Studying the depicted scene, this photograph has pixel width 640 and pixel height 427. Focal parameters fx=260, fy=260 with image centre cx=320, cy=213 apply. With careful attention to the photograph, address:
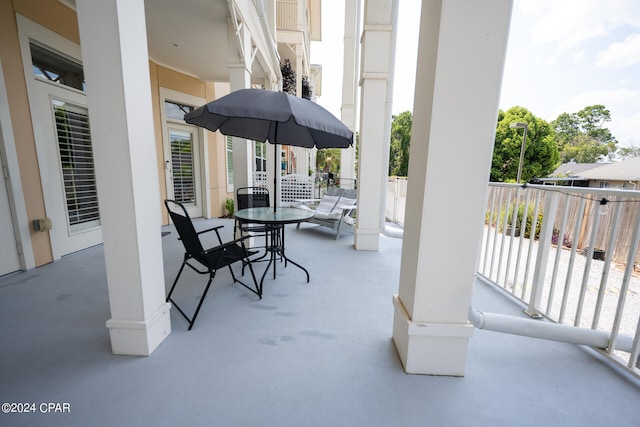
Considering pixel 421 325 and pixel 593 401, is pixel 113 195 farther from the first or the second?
pixel 593 401

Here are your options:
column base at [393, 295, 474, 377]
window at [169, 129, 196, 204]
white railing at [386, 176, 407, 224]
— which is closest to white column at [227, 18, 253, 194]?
window at [169, 129, 196, 204]

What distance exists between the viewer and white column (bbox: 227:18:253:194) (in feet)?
10.9

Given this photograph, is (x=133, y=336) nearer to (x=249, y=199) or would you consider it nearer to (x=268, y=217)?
(x=268, y=217)

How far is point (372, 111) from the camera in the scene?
146 inches

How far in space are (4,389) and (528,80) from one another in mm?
27050

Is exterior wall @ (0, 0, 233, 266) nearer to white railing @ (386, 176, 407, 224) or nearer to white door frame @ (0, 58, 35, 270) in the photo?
white door frame @ (0, 58, 35, 270)

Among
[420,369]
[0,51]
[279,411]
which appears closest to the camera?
[279,411]

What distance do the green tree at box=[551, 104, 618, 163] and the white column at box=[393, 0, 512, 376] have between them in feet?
125

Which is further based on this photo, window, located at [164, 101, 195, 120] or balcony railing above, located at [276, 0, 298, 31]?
balcony railing above, located at [276, 0, 298, 31]

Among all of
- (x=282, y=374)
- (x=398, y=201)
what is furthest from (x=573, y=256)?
(x=398, y=201)

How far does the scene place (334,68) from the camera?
16.9 meters

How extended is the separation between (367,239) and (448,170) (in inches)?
103

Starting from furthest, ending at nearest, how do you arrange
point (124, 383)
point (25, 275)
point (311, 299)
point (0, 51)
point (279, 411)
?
point (25, 275) < point (0, 51) < point (311, 299) < point (124, 383) < point (279, 411)

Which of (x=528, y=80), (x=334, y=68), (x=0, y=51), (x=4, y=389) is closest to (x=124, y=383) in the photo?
(x=4, y=389)
